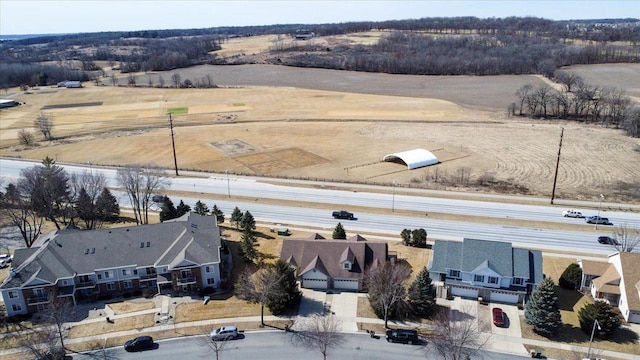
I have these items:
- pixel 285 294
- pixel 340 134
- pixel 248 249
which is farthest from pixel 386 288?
pixel 340 134

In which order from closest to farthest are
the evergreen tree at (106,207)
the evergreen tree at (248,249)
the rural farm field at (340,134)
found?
the evergreen tree at (248,249), the evergreen tree at (106,207), the rural farm field at (340,134)

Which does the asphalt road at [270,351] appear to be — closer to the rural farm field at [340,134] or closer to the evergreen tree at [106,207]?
the evergreen tree at [106,207]

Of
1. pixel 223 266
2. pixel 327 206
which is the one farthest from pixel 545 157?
pixel 223 266

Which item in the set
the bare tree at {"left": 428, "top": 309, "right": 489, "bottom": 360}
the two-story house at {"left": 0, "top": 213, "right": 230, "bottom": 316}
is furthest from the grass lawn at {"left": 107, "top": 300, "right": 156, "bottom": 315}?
the bare tree at {"left": 428, "top": 309, "right": 489, "bottom": 360}

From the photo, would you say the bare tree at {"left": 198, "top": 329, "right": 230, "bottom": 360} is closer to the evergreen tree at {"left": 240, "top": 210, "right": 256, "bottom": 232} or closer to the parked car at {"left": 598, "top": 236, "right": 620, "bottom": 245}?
the evergreen tree at {"left": 240, "top": 210, "right": 256, "bottom": 232}

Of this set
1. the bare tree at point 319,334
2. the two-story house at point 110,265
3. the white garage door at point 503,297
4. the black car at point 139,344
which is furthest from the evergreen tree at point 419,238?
the black car at point 139,344

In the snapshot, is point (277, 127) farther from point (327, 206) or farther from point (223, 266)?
point (223, 266)
